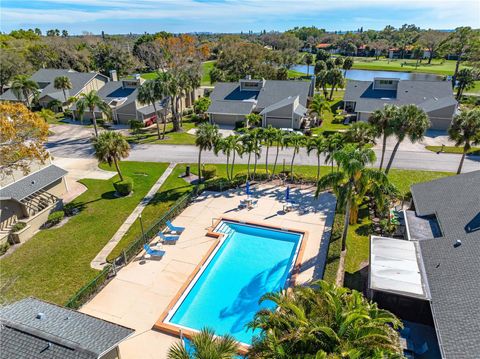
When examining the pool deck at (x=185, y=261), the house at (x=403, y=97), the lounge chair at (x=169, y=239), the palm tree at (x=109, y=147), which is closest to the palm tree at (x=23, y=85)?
the palm tree at (x=109, y=147)

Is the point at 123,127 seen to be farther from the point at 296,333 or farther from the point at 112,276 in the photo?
the point at 296,333

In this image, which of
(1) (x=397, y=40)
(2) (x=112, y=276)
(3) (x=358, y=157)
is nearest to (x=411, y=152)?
(3) (x=358, y=157)

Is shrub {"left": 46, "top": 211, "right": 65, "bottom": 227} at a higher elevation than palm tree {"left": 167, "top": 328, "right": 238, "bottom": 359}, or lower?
lower

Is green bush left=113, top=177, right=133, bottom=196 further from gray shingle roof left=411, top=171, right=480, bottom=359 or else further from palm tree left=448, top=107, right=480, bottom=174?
palm tree left=448, top=107, right=480, bottom=174

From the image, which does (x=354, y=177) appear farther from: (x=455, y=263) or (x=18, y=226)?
(x=18, y=226)

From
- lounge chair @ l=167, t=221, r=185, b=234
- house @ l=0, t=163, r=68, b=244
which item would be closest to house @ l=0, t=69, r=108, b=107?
house @ l=0, t=163, r=68, b=244

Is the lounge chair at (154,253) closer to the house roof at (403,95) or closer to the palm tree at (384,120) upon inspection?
the palm tree at (384,120)
